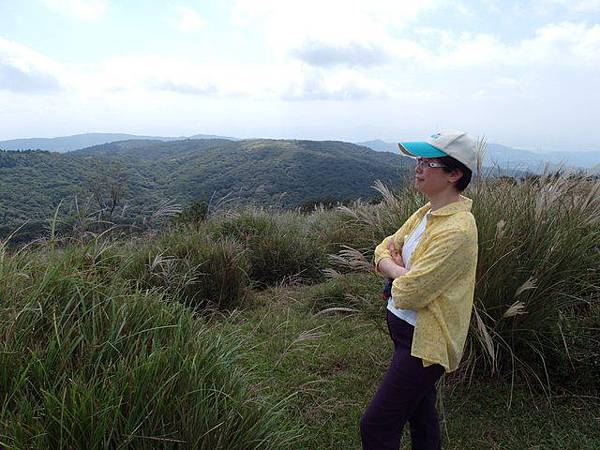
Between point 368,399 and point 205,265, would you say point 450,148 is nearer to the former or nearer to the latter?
point 368,399

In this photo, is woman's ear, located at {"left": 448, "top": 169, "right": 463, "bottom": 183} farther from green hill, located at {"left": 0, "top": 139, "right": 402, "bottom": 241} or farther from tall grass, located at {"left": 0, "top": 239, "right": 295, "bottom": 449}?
green hill, located at {"left": 0, "top": 139, "right": 402, "bottom": 241}

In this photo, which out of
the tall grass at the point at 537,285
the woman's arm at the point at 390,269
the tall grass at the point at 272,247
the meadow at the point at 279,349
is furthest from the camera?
the tall grass at the point at 272,247

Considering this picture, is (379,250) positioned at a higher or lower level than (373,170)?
higher

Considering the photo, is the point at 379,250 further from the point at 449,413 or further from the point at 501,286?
the point at 449,413

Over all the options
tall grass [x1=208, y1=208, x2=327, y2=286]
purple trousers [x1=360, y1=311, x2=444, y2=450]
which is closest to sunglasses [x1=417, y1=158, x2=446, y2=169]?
purple trousers [x1=360, y1=311, x2=444, y2=450]

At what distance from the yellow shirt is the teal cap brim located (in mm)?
259

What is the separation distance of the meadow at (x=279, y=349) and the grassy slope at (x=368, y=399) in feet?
0.04

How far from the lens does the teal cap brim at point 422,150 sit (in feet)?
6.82

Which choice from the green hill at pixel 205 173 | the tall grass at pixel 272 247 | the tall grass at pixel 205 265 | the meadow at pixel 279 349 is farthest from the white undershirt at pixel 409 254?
the green hill at pixel 205 173

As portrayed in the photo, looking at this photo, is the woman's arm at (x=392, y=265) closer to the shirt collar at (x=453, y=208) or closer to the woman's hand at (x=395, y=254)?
the woman's hand at (x=395, y=254)

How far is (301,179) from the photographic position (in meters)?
55.8

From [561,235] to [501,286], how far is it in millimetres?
625

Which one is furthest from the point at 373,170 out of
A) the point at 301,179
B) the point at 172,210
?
the point at 172,210

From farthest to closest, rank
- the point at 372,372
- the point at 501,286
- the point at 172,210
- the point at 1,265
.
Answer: the point at 172,210, the point at 372,372, the point at 501,286, the point at 1,265
